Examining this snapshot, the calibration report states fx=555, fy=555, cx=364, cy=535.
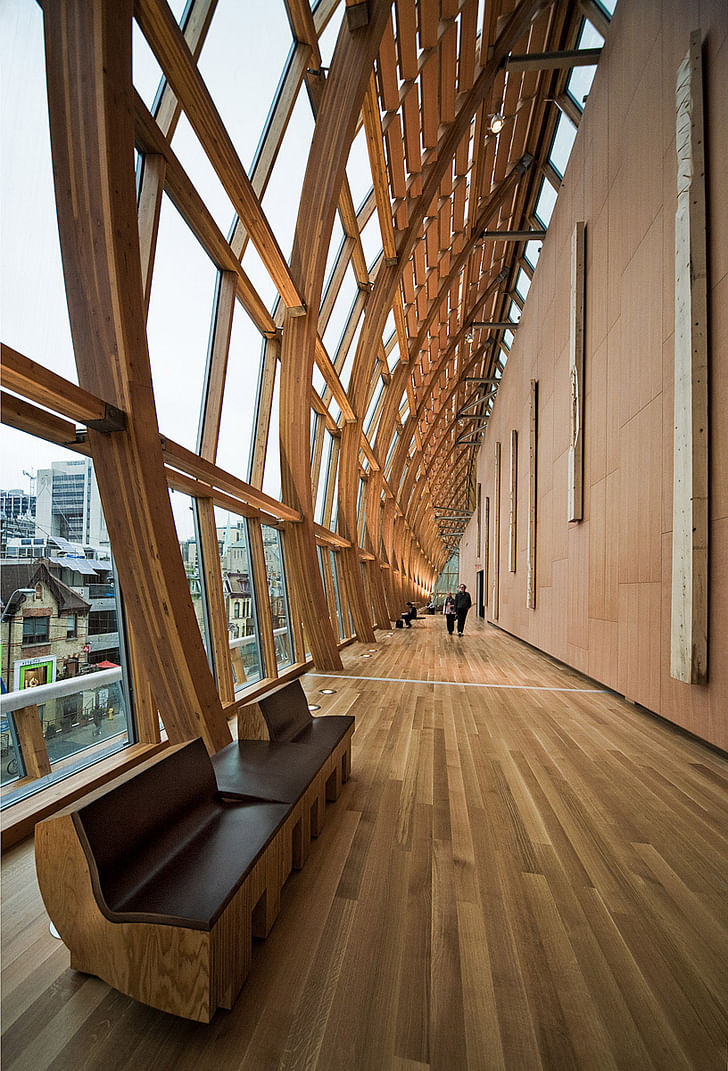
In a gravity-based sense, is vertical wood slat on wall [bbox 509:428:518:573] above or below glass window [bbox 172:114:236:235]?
below

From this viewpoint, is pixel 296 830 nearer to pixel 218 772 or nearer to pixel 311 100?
pixel 218 772

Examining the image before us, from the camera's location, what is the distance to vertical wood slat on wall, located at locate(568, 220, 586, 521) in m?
8.02

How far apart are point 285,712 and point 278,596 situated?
16.2 ft

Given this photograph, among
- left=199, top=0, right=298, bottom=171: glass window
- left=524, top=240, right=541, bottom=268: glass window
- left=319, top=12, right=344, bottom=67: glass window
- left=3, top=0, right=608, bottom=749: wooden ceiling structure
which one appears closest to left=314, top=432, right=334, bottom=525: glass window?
left=3, top=0, right=608, bottom=749: wooden ceiling structure

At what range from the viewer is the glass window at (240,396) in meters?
6.61

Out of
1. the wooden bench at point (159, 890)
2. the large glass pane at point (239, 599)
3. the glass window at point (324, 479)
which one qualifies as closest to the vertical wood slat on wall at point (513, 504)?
the glass window at point (324, 479)

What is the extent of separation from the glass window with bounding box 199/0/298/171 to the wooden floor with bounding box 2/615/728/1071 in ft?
19.9

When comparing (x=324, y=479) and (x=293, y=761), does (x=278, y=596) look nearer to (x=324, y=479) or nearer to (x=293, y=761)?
(x=324, y=479)

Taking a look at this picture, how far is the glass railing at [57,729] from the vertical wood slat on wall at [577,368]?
656 centimetres

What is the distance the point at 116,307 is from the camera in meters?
3.45

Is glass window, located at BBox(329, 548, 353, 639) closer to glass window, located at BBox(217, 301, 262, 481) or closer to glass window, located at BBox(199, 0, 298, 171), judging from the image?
glass window, located at BBox(217, 301, 262, 481)

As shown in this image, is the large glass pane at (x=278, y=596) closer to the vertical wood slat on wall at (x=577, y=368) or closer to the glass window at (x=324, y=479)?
the glass window at (x=324, y=479)

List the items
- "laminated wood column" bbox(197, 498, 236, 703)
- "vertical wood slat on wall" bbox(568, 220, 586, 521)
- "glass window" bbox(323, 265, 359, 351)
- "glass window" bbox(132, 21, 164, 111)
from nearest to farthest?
"glass window" bbox(132, 21, 164, 111) < "laminated wood column" bbox(197, 498, 236, 703) < "vertical wood slat on wall" bbox(568, 220, 586, 521) < "glass window" bbox(323, 265, 359, 351)

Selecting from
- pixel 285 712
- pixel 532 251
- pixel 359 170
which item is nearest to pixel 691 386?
pixel 285 712
